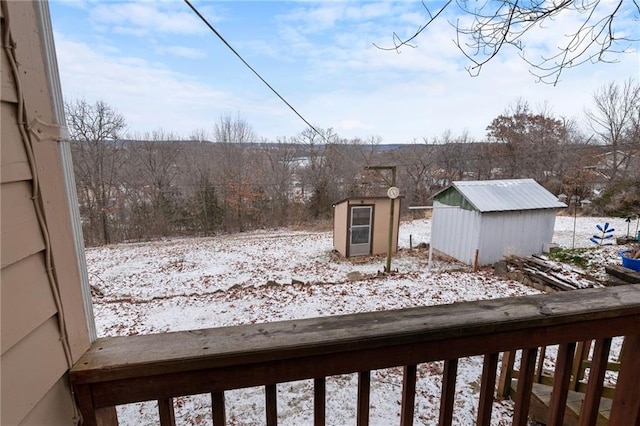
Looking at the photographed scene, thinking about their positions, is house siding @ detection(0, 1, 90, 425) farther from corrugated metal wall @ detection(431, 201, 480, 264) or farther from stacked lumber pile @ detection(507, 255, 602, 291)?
corrugated metal wall @ detection(431, 201, 480, 264)

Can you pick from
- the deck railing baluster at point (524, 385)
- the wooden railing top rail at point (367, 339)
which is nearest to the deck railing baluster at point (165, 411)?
the wooden railing top rail at point (367, 339)

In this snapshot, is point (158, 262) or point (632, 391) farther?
point (158, 262)

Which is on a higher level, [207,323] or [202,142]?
[202,142]

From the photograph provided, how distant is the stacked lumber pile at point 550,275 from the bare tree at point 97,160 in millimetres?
11751

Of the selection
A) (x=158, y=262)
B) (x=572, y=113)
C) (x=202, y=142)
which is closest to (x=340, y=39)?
(x=158, y=262)

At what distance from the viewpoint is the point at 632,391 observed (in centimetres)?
88

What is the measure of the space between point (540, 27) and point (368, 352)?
72.6 inches

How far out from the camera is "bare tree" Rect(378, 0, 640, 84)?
1.45 m

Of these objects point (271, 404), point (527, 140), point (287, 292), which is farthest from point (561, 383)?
point (527, 140)

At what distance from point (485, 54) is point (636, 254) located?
5406 mm

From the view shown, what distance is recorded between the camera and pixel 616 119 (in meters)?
9.49

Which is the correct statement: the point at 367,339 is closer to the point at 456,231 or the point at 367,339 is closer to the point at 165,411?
the point at 165,411

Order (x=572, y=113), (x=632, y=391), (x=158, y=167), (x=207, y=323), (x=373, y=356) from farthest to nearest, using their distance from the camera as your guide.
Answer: (x=158, y=167) < (x=572, y=113) < (x=207, y=323) < (x=632, y=391) < (x=373, y=356)

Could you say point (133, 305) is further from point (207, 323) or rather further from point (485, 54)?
point (485, 54)
